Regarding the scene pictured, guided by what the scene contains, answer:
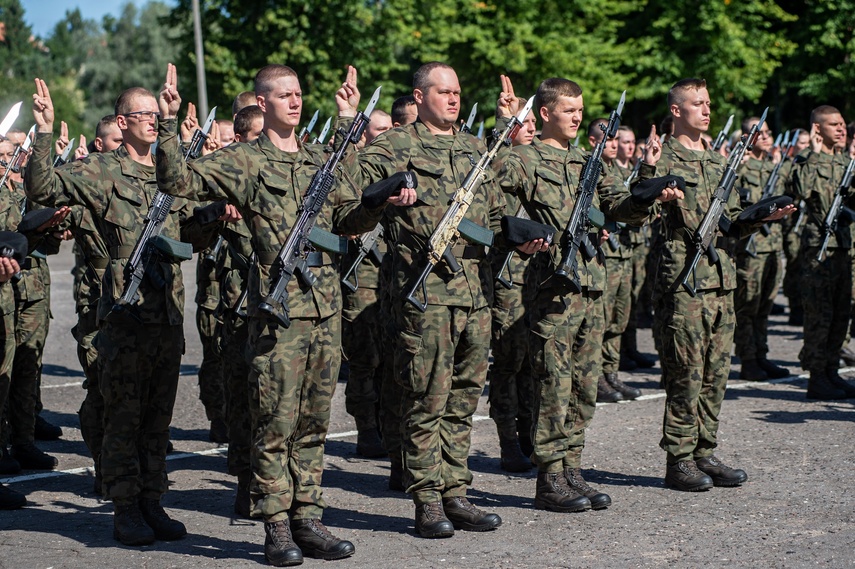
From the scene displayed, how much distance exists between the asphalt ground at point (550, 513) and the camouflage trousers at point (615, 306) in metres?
0.82

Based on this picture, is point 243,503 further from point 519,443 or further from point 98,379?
point 519,443

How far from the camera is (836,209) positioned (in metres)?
10.6

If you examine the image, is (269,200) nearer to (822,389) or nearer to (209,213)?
(209,213)

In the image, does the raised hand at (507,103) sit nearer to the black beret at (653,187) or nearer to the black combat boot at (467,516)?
the black beret at (653,187)

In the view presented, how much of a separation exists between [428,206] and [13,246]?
2182mm

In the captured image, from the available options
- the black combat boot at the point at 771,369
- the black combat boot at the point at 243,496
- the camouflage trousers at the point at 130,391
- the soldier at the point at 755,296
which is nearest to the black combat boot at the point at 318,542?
the black combat boot at the point at 243,496

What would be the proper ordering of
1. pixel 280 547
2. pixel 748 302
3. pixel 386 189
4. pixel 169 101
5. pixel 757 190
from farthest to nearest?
1. pixel 757 190
2. pixel 748 302
3. pixel 280 547
4. pixel 386 189
5. pixel 169 101

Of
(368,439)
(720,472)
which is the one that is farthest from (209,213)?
(720,472)

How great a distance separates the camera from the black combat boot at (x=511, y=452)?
8.08 meters

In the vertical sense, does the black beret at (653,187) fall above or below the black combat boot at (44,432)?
above

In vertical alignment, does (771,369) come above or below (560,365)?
below

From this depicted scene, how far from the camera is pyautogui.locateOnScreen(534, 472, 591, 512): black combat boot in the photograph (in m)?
6.93

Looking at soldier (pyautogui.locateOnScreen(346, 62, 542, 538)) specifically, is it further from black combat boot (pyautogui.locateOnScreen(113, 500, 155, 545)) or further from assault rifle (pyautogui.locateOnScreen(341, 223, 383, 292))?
assault rifle (pyautogui.locateOnScreen(341, 223, 383, 292))

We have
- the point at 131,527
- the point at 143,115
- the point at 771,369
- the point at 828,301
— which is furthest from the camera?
the point at 771,369
